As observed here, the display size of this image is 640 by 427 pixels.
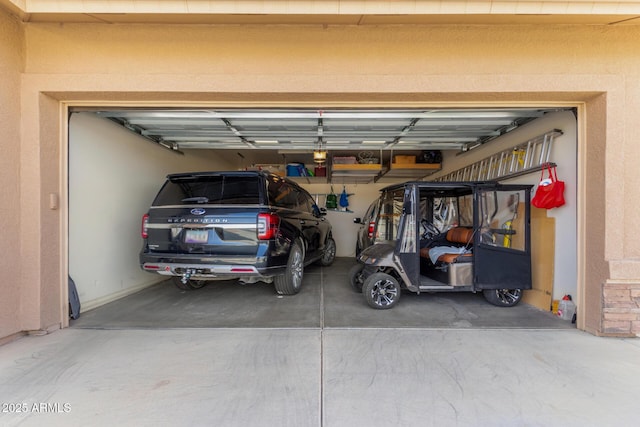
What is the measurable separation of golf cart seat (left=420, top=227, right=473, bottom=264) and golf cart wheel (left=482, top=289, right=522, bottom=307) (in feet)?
2.14

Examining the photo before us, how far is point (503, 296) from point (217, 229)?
4388mm

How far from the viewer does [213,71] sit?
3.26 meters

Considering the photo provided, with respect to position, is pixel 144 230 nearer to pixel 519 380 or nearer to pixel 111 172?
pixel 111 172

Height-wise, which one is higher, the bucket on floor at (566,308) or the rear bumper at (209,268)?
the rear bumper at (209,268)

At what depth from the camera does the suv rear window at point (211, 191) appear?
4.03 m

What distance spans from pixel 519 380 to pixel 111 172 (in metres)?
5.90

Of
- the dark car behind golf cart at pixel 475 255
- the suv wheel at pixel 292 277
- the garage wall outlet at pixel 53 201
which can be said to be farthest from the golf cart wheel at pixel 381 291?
the garage wall outlet at pixel 53 201

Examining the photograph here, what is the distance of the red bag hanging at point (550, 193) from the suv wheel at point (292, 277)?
3.70 metres

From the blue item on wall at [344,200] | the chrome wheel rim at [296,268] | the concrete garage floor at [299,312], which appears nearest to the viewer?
the concrete garage floor at [299,312]

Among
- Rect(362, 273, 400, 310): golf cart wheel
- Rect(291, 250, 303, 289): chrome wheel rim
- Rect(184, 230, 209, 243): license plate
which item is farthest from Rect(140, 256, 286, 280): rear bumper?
Rect(362, 273, 400, 310): golf cart wheel

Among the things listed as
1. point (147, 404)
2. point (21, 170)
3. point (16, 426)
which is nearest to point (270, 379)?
point (147, 404)

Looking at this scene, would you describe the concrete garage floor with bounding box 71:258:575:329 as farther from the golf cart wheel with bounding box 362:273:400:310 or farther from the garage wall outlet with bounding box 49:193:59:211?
the garage wall outlet with bounding box 49:193:59:211

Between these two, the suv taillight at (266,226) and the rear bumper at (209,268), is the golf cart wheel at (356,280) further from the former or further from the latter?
the suv taillight at (266,226)

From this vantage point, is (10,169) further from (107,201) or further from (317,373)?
(317,373)
